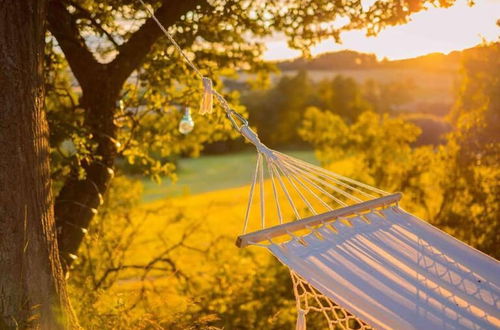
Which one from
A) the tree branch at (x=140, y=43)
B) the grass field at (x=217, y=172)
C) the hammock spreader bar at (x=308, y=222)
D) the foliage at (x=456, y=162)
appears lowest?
the grass field at (x=217, y=172)

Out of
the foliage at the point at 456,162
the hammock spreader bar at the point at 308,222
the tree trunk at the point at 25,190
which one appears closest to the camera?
the hammock spreader bar at the point at 308,222

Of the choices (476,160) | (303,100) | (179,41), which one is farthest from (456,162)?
(303,100)

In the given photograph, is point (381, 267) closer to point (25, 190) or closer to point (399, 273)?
point (399, 273)

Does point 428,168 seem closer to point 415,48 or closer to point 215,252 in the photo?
point 415,48

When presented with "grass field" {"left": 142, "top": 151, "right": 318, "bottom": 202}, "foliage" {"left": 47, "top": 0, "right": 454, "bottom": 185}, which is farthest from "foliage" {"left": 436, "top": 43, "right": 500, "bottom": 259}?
"grass field" {"left": 142, "top": 151, "right": 318, "bottom": 202}

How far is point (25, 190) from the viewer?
2.24 metres

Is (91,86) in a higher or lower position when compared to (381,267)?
higher

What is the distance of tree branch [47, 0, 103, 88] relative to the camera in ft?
11.1

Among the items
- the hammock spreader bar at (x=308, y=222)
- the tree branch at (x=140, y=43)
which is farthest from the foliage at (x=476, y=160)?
the hammock spreader bar at (x=308, y=222)

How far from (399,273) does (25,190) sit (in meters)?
1.30

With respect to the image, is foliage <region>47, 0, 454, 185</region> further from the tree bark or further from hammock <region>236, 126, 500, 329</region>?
hammock <region>236, 126, 500, 329</region>

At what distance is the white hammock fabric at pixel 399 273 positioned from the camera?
75.8 inches

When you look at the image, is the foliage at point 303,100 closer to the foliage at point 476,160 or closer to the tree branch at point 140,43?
the foliage at point 476,160

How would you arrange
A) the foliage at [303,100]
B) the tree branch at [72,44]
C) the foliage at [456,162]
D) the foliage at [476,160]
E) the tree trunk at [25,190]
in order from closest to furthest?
the tree trunk at [25,190]
the tree branch at [72,44]
the foliage at [476,160]
the foliage at [456,162]
the foliage at [303,100]
